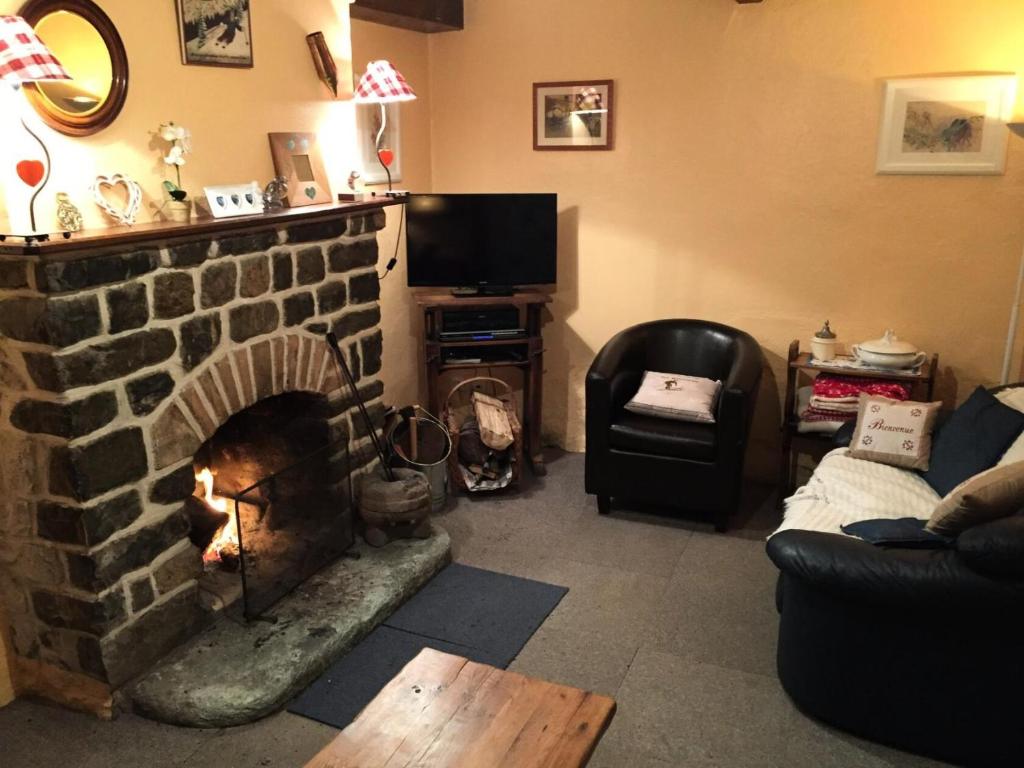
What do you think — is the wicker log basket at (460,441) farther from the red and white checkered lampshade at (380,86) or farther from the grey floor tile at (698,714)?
the grey floor tile at (698,714)

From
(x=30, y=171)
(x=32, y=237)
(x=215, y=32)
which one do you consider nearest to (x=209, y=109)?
(x=215, y=32)

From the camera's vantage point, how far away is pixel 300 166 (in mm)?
3449

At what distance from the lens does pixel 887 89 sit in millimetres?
3973

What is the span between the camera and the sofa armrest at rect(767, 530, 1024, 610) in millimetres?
2352

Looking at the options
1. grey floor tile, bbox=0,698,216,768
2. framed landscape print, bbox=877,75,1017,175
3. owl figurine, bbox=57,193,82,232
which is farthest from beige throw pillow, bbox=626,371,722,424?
owl figurine, bbox=57,193,82,232

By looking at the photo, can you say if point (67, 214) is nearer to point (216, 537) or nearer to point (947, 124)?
point (216, 537)

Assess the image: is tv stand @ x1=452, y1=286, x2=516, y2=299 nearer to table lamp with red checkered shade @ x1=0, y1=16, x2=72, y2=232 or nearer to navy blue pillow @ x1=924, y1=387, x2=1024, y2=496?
navy blue pillow @ x1=924, y1=387, x2=1024, y2=496

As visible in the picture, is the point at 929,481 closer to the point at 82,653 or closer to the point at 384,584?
the point at 384,584

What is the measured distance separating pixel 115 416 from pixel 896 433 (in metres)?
2.92

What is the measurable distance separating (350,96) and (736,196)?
195 cm

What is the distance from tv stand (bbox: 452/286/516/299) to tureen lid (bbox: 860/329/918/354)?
1.75 m

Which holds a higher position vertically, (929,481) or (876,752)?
(929,481)

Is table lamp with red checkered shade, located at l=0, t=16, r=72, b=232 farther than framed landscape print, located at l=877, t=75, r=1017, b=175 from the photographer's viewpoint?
No

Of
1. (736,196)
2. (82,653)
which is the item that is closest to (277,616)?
(82,653)
